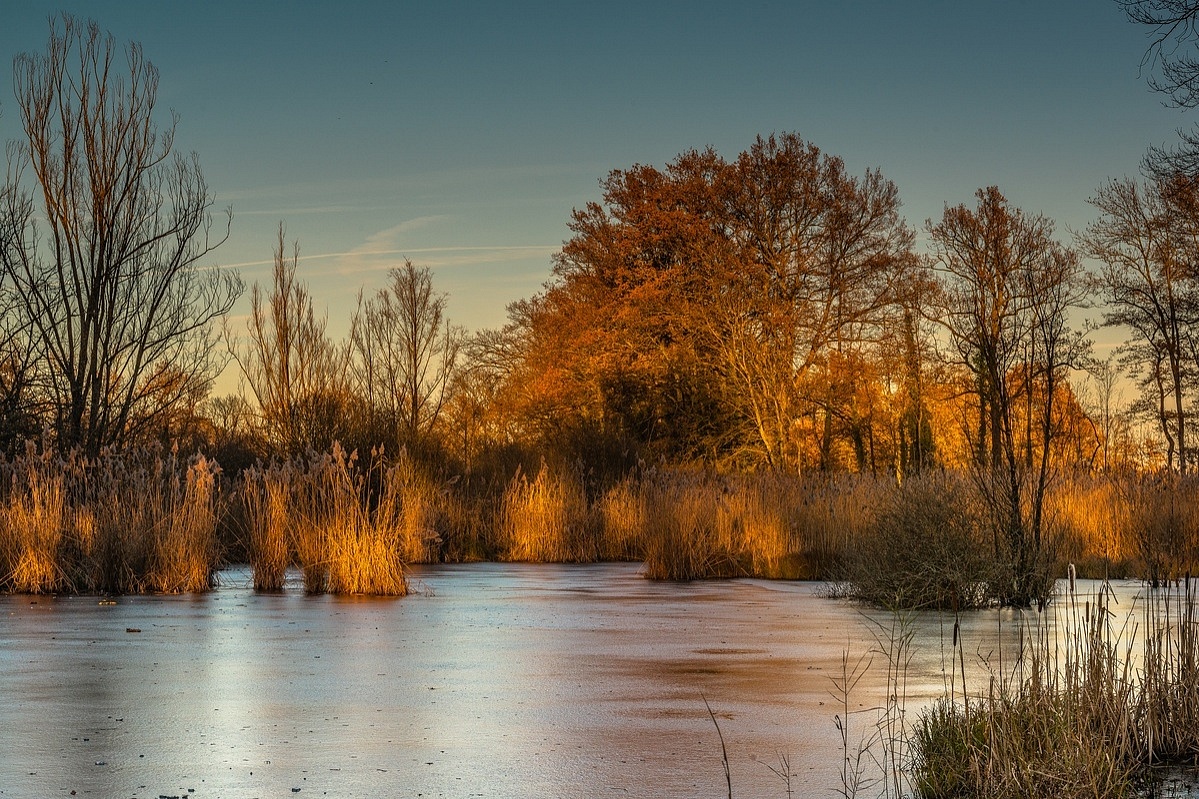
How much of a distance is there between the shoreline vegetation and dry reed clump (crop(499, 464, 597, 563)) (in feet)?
0.09

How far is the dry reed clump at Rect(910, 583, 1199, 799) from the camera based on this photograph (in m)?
4.64

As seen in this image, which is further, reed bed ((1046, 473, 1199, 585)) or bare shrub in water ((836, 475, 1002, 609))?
reed bed ((1046, 473, 1199, 585))

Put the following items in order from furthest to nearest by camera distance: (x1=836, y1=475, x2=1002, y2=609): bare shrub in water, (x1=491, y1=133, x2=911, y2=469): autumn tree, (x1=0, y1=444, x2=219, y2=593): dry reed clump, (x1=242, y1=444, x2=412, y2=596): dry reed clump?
(x1=491, y1=133, x2=911, y2=469): autumn tree → (x1=0, y1=444, x2=219, y2=593): dry reed clump → (x1=242, y1=444, x2=412, y2=596): dry reed clump → (x1=836, y1=475, x2=1002, y2=609): bare shrub in water

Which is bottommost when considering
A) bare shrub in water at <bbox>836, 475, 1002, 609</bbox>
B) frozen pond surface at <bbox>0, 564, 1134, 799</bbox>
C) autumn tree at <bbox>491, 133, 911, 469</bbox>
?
frozen pond surface at <bbox>0, 564, 1134, 799</bbox>

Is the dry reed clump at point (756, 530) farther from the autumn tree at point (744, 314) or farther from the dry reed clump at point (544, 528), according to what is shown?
the autumn tree at point (744, 314)

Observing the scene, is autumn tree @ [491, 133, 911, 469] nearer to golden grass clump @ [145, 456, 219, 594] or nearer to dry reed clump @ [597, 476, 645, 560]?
dry reed clump @ [597, 476, 645, 560]

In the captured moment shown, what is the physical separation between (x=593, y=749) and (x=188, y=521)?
10.8 meters

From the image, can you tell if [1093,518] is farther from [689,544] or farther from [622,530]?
[622,530]

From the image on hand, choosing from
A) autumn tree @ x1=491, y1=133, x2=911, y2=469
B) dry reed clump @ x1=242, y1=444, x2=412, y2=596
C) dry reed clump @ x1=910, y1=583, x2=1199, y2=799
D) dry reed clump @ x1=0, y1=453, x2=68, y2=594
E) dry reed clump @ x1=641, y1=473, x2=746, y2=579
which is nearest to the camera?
dry reed clump @ x1=910, y1=583, x2=1199, y2=799

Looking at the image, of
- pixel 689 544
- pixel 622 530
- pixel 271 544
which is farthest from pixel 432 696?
pixel 622 530

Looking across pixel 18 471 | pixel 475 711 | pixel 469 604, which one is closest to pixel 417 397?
pixel 18 471

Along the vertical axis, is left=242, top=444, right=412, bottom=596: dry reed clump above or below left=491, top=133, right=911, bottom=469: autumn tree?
below

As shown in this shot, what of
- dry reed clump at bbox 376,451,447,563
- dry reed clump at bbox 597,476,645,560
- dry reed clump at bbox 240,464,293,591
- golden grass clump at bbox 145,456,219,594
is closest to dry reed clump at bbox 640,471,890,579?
dry reed clump at bbox 597,476,645,560

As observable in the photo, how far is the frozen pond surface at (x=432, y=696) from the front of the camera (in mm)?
5184
